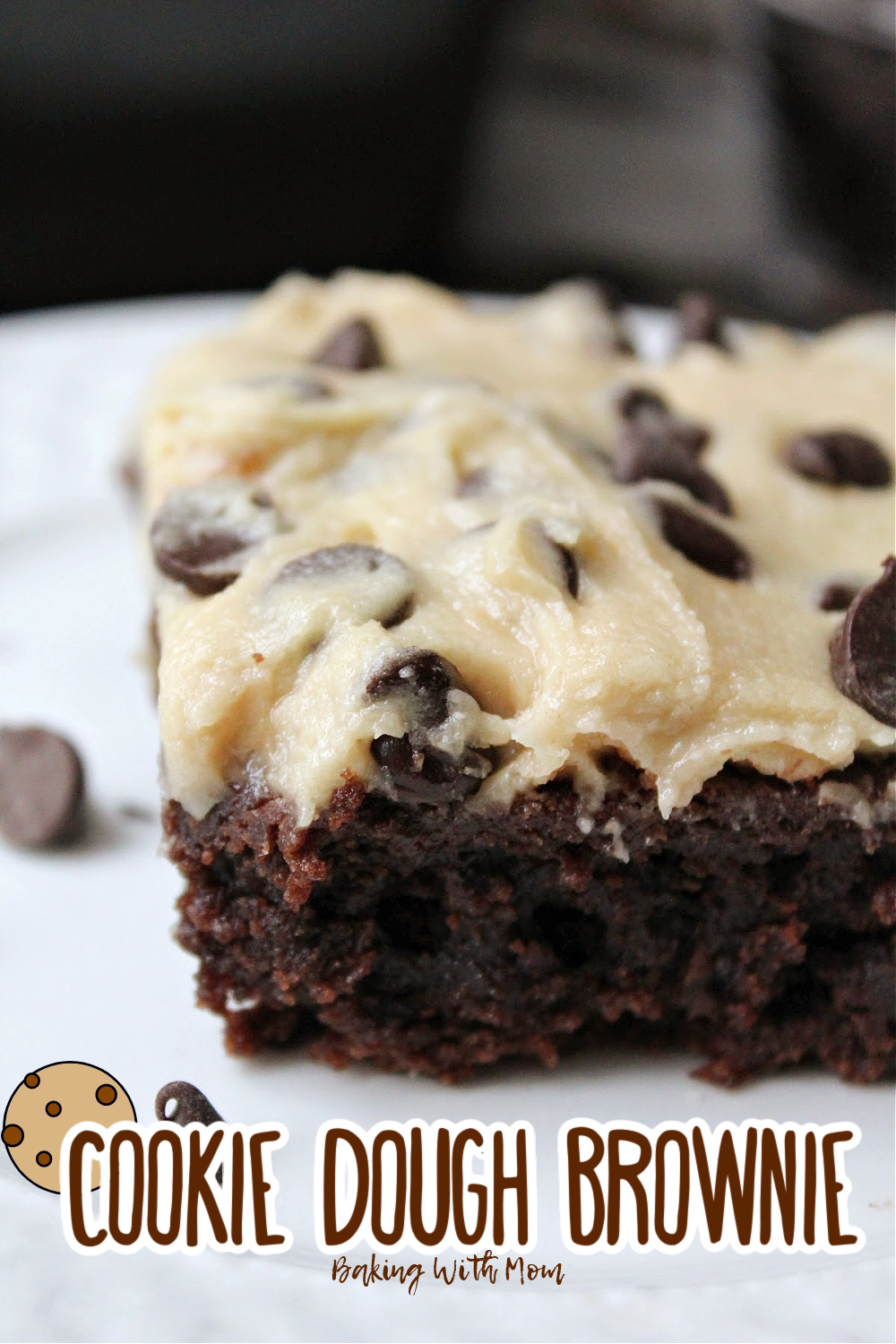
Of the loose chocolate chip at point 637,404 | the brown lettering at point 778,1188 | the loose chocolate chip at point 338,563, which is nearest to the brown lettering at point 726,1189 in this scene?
the brown lettering at point 778,1188

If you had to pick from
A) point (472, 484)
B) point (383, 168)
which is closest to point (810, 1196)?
point (472, 484)

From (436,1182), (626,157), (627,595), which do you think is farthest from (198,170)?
(436,1182)

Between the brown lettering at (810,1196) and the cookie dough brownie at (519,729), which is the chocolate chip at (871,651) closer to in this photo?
the cookie dough brownie at (519,729)

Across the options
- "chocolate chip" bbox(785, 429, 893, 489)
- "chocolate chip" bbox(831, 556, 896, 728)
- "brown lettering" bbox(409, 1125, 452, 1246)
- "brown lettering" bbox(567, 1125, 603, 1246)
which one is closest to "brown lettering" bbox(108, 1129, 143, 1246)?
"brown lettering" bbox(409, 1125, 452, 1246)

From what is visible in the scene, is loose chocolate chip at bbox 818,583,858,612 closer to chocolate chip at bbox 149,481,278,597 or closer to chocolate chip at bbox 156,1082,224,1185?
chocolate chip at bbox 149,481,278,597

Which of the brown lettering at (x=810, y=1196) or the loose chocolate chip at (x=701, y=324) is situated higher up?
the loose chocolate chip at (x=701, y=324)

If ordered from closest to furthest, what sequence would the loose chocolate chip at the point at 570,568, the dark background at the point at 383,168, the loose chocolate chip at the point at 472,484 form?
the loose chocolate chip at the point at 570,568, the loose chocolate chip at the point at 472,484, the dark background at the point at 383,168

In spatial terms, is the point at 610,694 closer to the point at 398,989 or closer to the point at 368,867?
the point at 368,867
